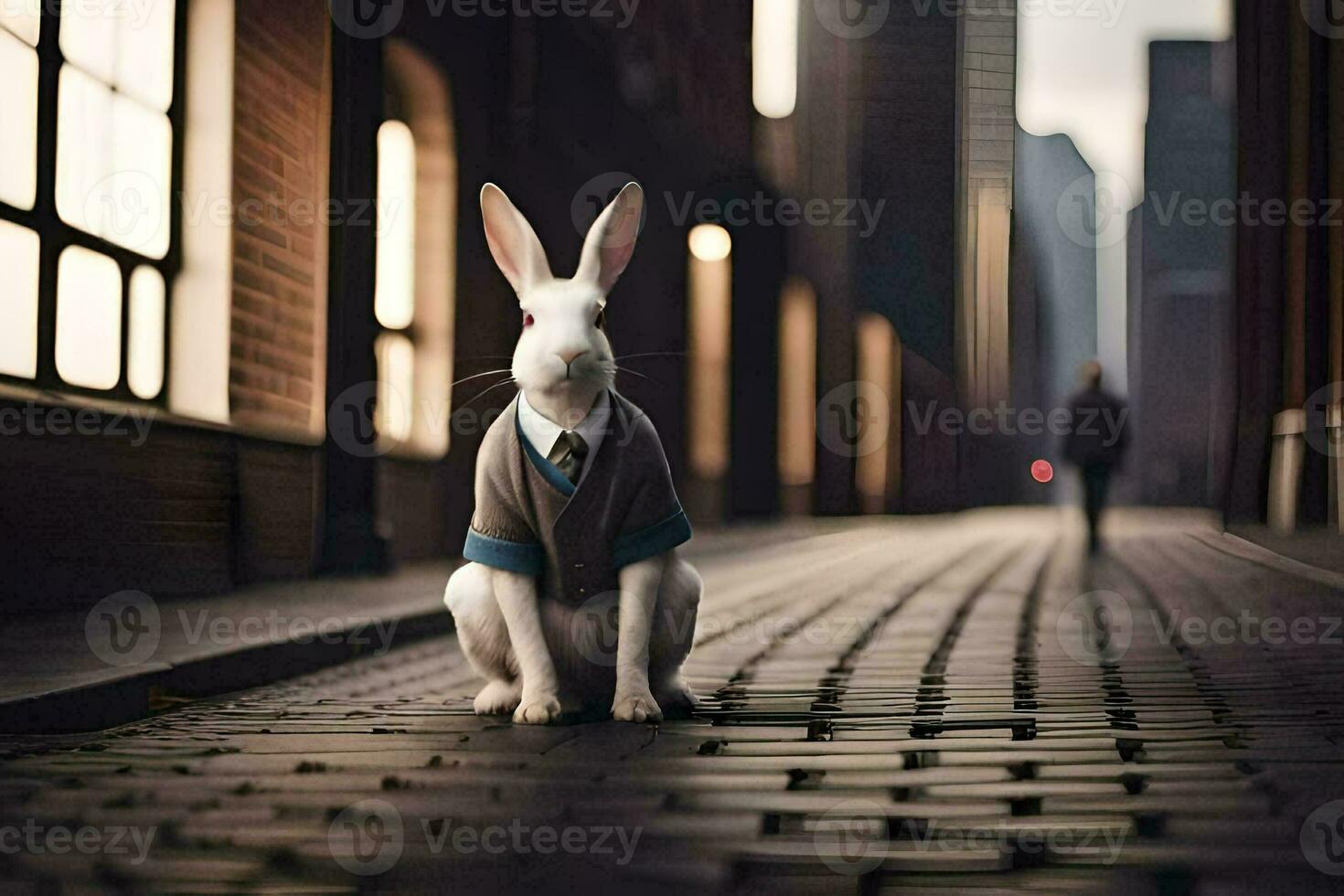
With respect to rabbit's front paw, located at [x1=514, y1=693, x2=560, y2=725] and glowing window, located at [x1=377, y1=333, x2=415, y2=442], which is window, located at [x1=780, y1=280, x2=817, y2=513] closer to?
glowing window, located at [x1=377, y1=333, x2=415, y2=442]

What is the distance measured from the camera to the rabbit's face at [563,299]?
4082mm

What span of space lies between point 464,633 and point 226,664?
172 centimetres

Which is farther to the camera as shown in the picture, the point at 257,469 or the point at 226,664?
the point at 257,469

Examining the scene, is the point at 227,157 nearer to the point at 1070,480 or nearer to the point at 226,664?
the point at 226,664

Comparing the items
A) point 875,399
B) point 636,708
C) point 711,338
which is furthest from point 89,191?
point 875,399

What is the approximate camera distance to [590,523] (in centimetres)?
420

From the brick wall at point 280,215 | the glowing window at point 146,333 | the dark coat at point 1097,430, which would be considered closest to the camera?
the glowing window at point 146,333

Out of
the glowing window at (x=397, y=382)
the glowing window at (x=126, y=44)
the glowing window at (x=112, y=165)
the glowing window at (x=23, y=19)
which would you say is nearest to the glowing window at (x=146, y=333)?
the glowing window at (x=112, y=165)

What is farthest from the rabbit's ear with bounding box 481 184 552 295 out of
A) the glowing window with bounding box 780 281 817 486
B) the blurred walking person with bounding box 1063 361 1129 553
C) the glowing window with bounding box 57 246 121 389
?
the glowing window with bounding box 780 281 817 486

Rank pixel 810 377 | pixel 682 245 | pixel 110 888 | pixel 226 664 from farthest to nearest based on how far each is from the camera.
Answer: pixel 810 377 → pixel 682 245 → pixel 226 664 → pixel 110 888

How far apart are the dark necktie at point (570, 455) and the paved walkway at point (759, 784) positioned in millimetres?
707

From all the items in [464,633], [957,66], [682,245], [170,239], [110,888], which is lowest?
[110,888]

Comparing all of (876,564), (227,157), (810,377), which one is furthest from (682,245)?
(227,157)

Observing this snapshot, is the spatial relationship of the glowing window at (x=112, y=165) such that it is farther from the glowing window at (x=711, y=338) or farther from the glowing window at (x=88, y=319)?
the glowing window at (x=711, y=338)
